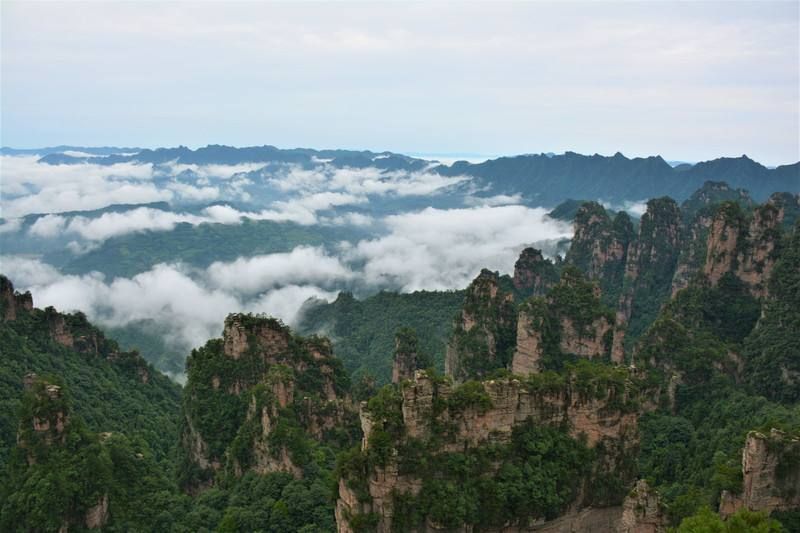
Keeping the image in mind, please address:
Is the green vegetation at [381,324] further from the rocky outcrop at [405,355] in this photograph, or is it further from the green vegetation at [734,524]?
the green vegetation at [734,524]

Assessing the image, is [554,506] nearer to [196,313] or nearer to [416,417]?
[416,417]

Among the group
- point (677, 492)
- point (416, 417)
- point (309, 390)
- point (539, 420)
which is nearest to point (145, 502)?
point (309, 390)

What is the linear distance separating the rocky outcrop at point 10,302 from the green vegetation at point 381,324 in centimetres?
4648

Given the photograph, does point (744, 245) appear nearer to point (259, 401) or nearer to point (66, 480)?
point (259, 401)

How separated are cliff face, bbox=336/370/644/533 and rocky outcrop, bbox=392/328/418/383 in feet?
141

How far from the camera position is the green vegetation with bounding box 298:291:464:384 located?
108875mm

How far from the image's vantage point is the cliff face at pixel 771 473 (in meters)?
32.2

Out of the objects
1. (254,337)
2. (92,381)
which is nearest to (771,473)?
(254,337)

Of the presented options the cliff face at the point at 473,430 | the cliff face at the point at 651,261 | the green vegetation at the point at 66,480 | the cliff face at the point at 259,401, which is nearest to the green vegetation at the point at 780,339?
the cliff face at the point at 473,430

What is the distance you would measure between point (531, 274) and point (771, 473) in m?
75.3

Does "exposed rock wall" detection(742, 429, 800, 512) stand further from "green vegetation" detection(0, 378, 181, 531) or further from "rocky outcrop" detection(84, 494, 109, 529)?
"rocky outcrop" detection(84, 494, 109, 529)

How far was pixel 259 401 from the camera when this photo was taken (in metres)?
49.2

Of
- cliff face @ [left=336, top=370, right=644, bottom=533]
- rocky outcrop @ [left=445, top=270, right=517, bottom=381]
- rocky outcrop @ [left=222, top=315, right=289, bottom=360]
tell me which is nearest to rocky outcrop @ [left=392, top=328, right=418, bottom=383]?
rocky outcrop @ [left=445, top=270, right=517, bottom=381]

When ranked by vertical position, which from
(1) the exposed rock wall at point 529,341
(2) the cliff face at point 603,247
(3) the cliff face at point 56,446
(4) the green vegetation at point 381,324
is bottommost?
(4) the green vegetation at point 381,324
